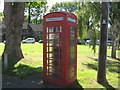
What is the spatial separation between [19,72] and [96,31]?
8.16 meters

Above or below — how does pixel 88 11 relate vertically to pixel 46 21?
above

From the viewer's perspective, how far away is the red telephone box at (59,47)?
5.43 meters

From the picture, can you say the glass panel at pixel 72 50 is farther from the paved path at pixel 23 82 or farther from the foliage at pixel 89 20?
the foliage at pixel 89 20

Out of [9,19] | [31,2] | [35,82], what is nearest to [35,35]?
[31,2]

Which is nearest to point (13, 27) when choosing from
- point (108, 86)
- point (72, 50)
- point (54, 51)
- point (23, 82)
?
point (23, 82)

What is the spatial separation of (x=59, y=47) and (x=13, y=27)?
5.48 metres

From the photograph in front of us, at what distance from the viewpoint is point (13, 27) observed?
33.0 feet

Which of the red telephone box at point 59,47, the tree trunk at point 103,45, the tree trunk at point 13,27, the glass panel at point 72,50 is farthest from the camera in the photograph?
the tree trunk at point 13,27

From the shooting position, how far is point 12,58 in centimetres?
985

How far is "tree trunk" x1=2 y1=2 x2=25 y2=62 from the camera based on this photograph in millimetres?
9945

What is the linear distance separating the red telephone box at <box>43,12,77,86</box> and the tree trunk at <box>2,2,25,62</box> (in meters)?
4.73

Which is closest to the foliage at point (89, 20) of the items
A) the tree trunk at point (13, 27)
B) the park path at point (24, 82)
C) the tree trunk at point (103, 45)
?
the tree trunk at point (13, 27)

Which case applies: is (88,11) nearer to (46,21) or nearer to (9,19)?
(9,19)

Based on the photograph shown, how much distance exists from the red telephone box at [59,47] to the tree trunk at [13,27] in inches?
186
